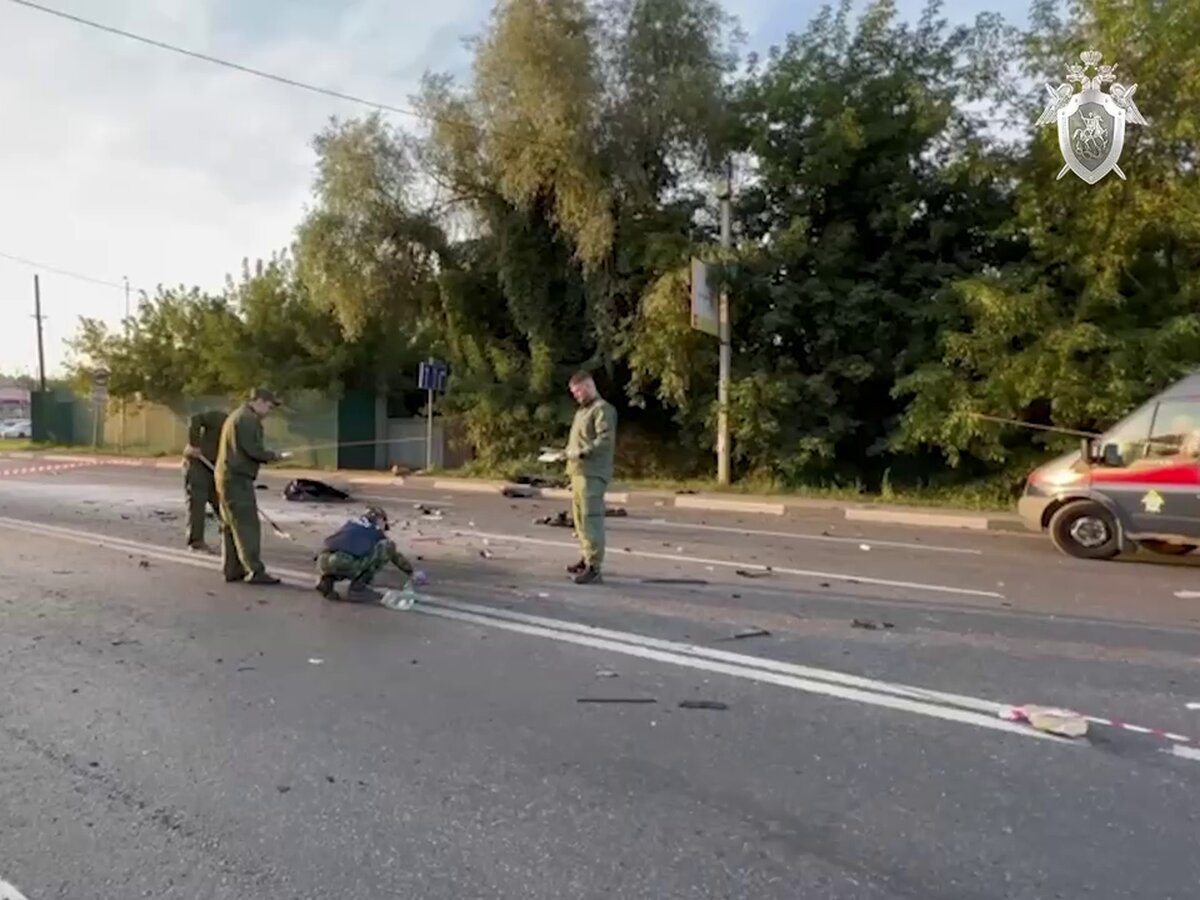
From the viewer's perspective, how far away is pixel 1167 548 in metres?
11.2

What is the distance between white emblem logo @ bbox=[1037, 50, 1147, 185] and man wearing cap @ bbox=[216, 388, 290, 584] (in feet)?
45.5

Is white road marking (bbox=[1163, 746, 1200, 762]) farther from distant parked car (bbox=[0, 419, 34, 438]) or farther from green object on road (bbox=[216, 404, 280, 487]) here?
distant parked car (bbox=[0, 419, 34, 438])

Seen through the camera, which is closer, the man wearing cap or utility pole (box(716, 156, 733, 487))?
the man wearing cap

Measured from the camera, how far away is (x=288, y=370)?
91.0ft

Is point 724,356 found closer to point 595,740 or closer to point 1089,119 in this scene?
point 1089,119

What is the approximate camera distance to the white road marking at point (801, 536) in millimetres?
11343

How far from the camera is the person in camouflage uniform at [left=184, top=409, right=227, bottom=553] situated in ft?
34.0

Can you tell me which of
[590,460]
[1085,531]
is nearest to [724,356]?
[1085,531]

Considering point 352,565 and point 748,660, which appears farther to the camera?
point 352,565

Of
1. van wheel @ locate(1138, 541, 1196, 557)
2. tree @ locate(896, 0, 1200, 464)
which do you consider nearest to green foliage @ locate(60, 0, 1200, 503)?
→ tree @ locate(896, 0, 1200, 464)

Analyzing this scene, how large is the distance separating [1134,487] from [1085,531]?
72cm

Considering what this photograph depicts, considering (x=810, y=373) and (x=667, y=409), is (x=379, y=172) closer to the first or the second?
(x=667, y=409)

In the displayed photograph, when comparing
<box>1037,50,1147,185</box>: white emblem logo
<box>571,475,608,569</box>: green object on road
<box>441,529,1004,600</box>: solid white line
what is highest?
<box>1037,50,1147,185</box>: white emblem logo

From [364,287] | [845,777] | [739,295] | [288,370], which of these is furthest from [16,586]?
[288,370]
